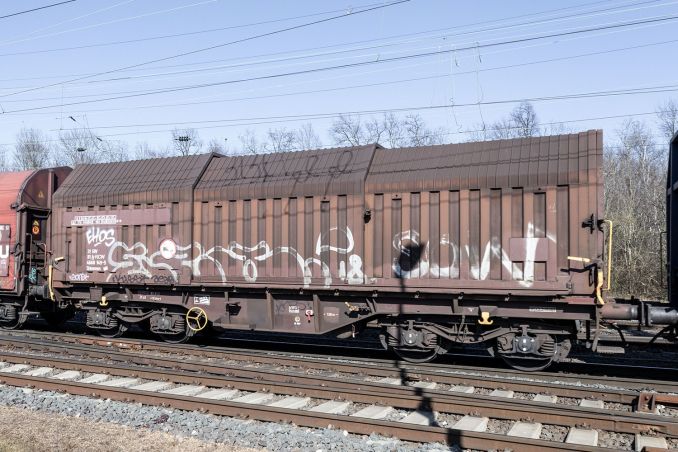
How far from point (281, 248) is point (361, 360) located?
2806mm

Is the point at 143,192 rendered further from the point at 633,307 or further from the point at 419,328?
the point at 633,307

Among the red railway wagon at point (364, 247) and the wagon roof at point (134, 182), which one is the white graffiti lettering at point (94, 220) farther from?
the wagon roof at point (134, 182)

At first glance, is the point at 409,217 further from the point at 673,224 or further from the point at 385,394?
the point at 673,224

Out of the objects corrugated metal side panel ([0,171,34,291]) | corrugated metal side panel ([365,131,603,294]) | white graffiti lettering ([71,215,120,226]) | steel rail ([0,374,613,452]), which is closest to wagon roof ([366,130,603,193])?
corrugated metal side panel ([365,131,603,294])

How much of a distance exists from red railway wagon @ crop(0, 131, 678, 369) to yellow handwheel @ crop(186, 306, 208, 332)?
4 centimetres

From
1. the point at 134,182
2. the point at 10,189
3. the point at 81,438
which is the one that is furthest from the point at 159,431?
the point at 10,189

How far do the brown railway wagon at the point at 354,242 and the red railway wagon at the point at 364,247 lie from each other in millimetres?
29

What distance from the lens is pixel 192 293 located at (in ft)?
42.6

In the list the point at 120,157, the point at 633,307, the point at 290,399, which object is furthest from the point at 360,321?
the point at 120,157

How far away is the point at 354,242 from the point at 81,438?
5901 mm

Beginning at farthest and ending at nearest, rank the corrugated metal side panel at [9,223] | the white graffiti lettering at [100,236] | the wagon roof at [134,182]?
1. the corrugated metal side panel at [9,223]
2. the white graffiti lettering at [100,236]
3. the wagon roof at [134,182]

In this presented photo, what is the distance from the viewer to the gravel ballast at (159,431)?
684 centimetres

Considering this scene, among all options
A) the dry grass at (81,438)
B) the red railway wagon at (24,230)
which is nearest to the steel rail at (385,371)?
the red railway wagon at (24,230)

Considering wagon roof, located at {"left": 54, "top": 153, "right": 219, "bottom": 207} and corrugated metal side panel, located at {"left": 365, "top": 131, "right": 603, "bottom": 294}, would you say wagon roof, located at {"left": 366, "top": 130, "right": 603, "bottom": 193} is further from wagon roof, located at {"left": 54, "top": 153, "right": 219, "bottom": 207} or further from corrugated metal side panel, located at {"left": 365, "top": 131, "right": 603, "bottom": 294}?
wagon roof, located at {"left": 54, "top": 153, "right": 219, "bottom": 207}
